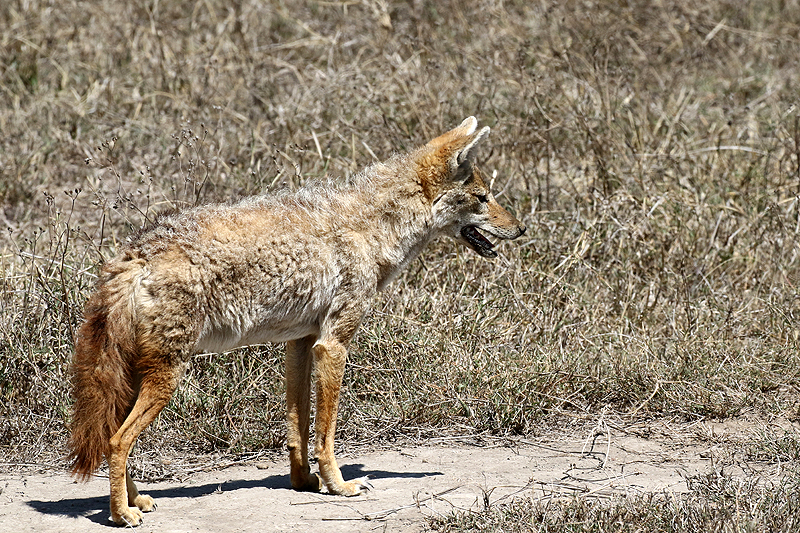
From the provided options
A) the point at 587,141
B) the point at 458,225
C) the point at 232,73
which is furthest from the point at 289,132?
the point at 458,225

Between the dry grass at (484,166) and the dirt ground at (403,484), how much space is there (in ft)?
0.87

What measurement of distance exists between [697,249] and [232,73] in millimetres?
5253

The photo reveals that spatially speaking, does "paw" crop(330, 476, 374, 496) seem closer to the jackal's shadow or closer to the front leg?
the front leg

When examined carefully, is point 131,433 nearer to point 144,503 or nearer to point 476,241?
point 144,503

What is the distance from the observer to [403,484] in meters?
5.50

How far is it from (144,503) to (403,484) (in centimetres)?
142

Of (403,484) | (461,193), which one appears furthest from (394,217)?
(403,484)

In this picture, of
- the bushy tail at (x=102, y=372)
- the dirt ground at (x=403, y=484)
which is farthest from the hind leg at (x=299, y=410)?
the bushy tail at (x=102, y=372)

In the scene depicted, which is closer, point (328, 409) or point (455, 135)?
point (328, 409)

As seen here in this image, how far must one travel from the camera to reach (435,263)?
7.68 m

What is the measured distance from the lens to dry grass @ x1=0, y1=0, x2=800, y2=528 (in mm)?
6488

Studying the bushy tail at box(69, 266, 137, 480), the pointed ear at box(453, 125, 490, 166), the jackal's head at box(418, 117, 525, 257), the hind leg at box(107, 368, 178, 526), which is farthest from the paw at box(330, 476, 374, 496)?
the pointed ear at box(453, 125, 490, 166)

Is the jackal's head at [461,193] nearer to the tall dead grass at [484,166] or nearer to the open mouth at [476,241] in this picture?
the open mouth at [476,241]

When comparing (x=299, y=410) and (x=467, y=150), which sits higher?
Answer: (x=467, y=150)
